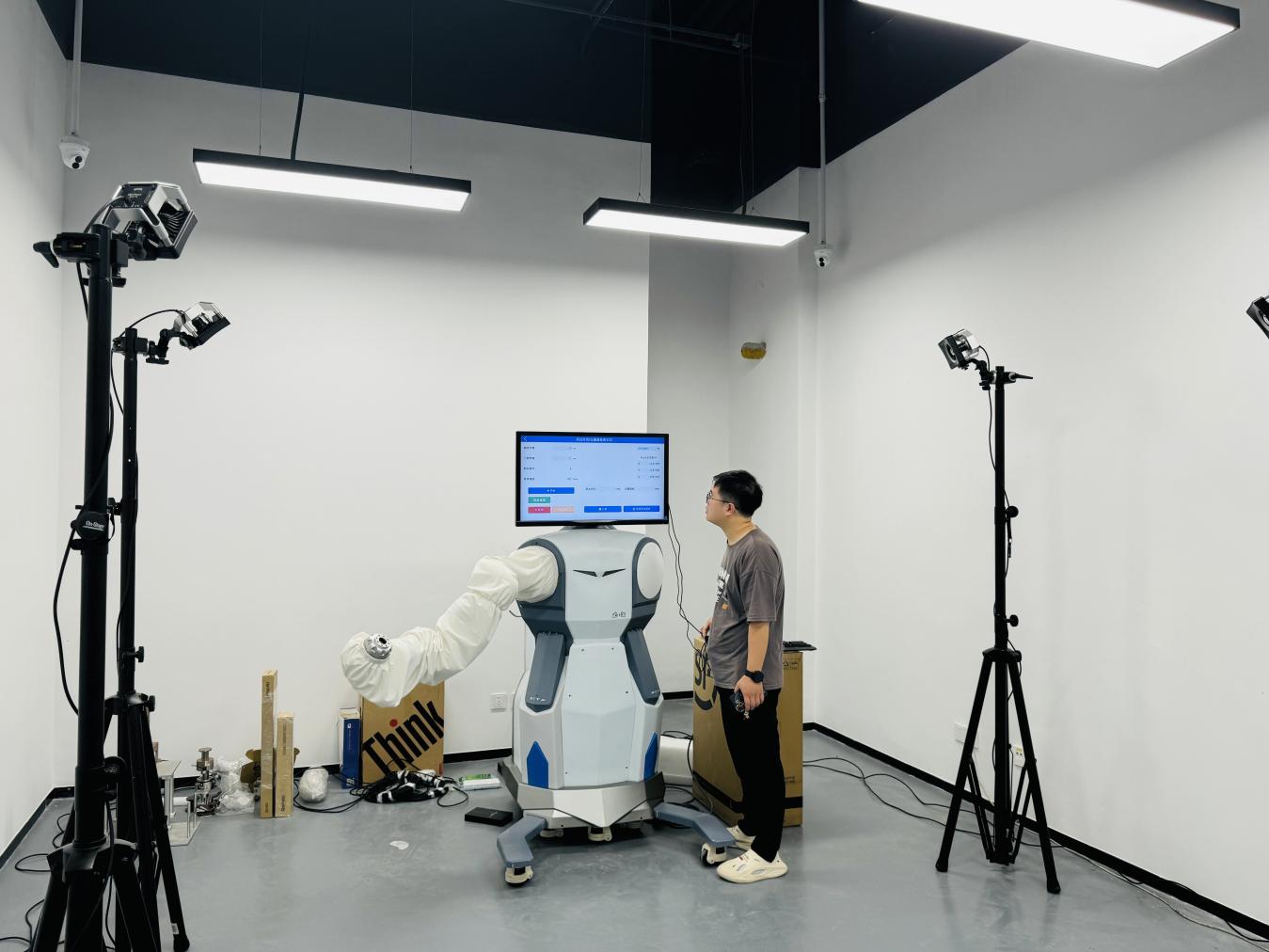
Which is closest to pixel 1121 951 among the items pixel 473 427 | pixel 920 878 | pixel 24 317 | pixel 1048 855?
pixel 1048 855

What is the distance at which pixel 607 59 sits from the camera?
16.1 feet

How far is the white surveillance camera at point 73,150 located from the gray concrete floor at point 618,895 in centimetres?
265

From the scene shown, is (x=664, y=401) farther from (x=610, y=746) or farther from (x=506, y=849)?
(x=506, y=849)

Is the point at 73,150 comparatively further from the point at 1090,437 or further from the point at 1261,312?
the point at 1090,437

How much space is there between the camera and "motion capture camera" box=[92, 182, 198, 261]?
1.99m

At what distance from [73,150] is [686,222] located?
8.29ft

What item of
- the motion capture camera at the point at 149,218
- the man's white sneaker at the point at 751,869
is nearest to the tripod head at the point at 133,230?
the motion capture camera at the point at 149,218

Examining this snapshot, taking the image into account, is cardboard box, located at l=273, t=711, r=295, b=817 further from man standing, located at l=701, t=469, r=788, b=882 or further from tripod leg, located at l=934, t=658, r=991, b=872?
tripod leg, located at l=934, t=658, r=991, b=872

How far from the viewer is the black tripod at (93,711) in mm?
1746

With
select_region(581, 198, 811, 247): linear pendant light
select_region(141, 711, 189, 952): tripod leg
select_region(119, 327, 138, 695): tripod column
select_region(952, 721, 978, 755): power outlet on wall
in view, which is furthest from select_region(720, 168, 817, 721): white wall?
select_region(119, 327, 138, 695): tripod column

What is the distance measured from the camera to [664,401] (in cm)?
601

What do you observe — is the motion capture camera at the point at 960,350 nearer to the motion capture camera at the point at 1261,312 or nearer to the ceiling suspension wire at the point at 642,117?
the motion capture camera at the point at 1261,312

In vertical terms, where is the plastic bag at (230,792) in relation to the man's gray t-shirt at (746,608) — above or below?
below

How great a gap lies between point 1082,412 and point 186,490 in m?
3.99
